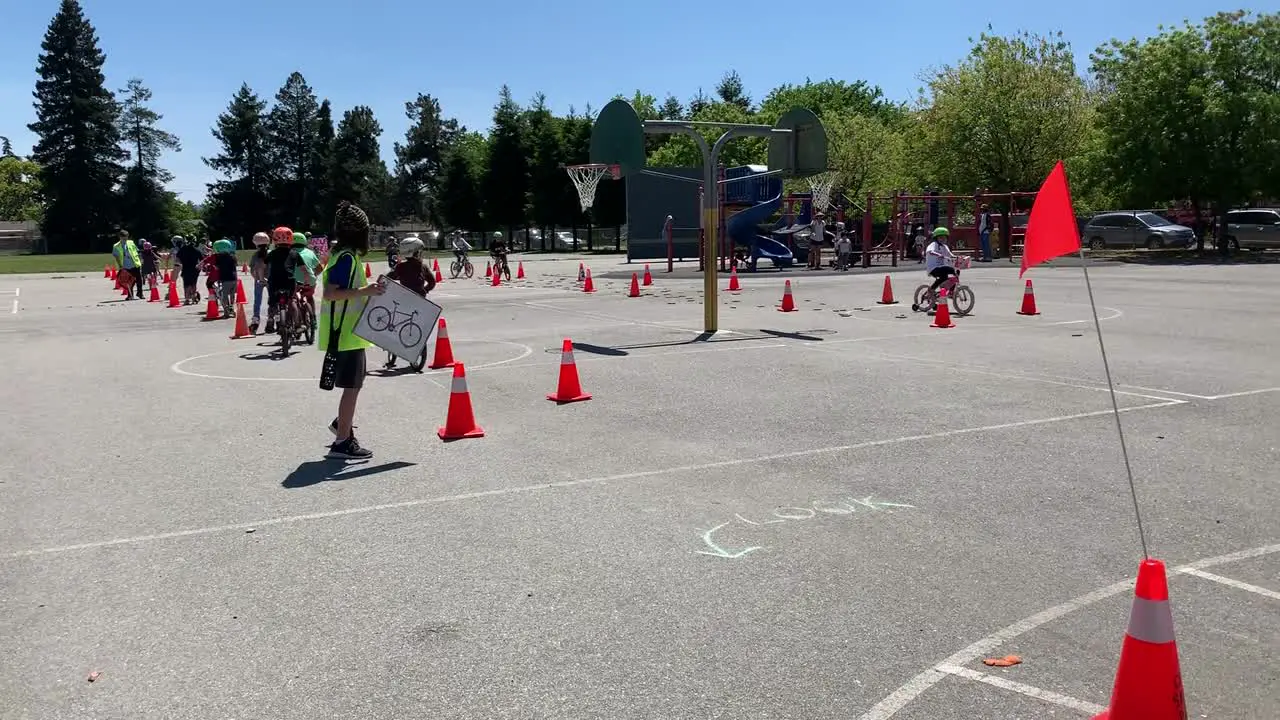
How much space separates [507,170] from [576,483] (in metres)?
80.6

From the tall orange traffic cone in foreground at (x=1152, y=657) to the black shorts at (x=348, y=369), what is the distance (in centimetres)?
590

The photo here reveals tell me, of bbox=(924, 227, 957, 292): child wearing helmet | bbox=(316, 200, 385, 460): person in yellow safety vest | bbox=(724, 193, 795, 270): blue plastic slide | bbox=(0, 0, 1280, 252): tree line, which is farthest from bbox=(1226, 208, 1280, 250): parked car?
bbox=(316, 200, 385, 460): person in yellow safety vest

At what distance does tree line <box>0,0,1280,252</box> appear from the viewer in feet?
136

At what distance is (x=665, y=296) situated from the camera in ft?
84.8

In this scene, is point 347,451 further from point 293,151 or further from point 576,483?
point 293,151

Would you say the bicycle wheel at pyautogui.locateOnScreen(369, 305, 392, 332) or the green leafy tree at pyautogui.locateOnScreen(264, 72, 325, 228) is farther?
the green leafy tree at pyautogui.locateOnScreen(264, 72, 325, 228)

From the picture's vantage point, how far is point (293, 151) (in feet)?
351

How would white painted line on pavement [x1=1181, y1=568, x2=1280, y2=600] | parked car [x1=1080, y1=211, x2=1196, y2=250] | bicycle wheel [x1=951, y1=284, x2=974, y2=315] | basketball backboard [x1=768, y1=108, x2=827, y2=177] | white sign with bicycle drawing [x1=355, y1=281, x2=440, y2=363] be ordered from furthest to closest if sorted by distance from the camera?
parked car [x1=1080, y1=211, x2=1196, y2=250], bicycle wheel [x1=951, y1=284, x2=974, y2=315], basketball backboard [x1=768, y1=108, x2=827, y2=177], white sign with bicycle drawing [x1=355, y1=281, x2=440, y2=363], white painted line on pavement [x1=1181, y1=568, x2=1280, y2=600]

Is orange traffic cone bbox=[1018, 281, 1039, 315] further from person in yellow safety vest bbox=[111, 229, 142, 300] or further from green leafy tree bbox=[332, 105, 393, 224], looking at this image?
green leafy tree bbox=[332, 105, 393, 224]

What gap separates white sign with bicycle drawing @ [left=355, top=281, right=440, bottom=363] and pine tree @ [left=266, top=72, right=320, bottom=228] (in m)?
100

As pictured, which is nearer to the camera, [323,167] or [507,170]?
[507,170]

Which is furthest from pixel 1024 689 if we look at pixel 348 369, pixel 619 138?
pixel 619 138

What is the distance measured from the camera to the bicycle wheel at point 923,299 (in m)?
18.8

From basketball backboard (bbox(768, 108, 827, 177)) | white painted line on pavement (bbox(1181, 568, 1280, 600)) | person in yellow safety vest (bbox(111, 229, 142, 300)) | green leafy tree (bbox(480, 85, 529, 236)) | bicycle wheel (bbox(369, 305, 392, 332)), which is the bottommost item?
white painted line on pavement (bbox(1181, 568, 1280, 600))
